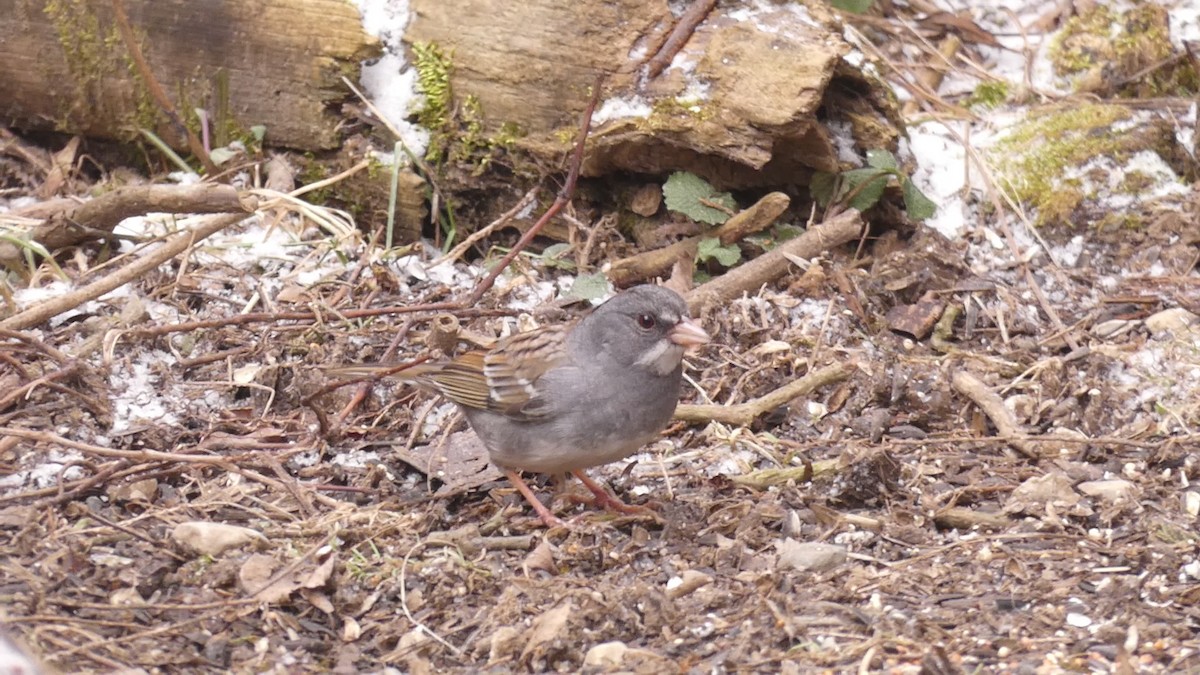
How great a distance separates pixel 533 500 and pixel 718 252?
5.00ft

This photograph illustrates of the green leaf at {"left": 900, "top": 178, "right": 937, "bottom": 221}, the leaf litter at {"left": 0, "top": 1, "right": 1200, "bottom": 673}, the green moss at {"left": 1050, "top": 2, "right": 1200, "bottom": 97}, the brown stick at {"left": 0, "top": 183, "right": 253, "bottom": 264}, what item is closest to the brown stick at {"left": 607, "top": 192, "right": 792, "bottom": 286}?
the leaf litter at {"left": 0, "top": 1, "right": 1200, "bottom": 673}

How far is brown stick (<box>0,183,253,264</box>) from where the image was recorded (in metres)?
4.60

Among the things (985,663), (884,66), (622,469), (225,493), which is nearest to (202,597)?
(225,493)

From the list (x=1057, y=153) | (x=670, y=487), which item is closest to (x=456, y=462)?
(x=670, y=487)

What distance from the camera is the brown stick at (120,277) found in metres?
4.55

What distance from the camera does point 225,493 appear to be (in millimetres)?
3957

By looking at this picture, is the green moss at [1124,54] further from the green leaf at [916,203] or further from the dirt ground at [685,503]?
the green leaf at [916,203]

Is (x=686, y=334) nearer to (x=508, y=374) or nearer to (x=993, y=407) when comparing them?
(x=508, y=374)

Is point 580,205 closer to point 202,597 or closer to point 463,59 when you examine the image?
point 463,59

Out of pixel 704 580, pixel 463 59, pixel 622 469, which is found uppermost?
pixel 463 59

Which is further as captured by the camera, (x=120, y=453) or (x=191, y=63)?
(x=191, y=63)

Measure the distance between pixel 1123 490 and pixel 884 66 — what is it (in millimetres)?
3223

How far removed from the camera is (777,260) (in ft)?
17.0

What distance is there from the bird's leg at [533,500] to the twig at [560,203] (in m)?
0.93
